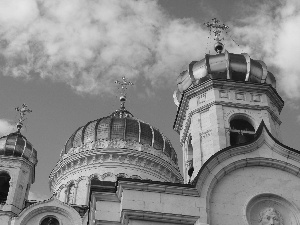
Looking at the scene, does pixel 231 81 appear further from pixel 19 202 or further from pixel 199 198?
pixel 19 202

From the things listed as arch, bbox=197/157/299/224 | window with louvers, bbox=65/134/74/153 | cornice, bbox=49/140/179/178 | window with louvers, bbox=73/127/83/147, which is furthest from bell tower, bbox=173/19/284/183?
window with louvers, bbox=65/134/74/153

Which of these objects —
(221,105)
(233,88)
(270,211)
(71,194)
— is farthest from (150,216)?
(71,194)

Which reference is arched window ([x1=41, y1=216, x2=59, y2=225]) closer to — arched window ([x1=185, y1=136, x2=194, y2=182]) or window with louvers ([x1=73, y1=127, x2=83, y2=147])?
window with louvers ([x1=73, y1=127, x2=83, y2=147])

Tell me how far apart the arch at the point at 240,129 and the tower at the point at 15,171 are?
1053 centimetres

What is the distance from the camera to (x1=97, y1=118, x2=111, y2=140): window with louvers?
2917 cm

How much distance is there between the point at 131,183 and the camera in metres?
14.5

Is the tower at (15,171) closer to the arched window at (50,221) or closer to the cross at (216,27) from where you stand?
the arched window at (50,221)

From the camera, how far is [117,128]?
1164 inches

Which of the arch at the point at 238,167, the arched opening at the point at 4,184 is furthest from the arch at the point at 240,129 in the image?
the arched opening at the point at 4,184

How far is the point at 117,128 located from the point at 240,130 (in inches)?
514

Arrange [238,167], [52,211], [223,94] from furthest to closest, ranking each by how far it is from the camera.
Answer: [52,211]
[223,94]
[238,167]

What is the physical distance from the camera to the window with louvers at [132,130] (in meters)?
29.2

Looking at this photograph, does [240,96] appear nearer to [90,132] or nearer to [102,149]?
[102,149]

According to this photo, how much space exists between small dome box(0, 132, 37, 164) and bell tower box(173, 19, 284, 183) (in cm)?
928
